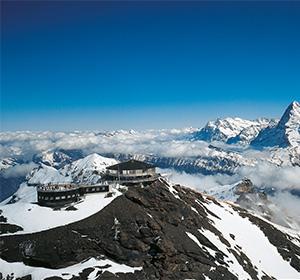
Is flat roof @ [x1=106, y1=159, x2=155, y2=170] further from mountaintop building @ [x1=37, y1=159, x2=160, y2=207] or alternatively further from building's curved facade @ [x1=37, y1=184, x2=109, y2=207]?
building's curved facade @ [x1=37, y1=184, x2=109, y2=207]

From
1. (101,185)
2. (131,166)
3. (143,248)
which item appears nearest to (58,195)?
(101,185)

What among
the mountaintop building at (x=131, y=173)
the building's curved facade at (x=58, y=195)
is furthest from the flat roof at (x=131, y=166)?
the building's curved facade at (x=58, y=195)

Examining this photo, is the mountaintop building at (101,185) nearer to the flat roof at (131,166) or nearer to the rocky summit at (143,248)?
the flat roof at (131,166)

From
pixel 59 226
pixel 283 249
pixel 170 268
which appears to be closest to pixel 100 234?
pixel 59 226

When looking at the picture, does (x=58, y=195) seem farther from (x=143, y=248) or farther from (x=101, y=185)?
(x=143, y=248)

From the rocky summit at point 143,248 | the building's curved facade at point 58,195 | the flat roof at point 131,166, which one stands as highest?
the flat roof at point 131,166

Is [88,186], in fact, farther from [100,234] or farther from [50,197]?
[100,234]

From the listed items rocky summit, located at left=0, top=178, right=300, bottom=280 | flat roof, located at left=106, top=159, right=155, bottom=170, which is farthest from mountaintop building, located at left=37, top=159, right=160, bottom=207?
rocky summit, located at left=0, top=178, right=300, bottom=280
